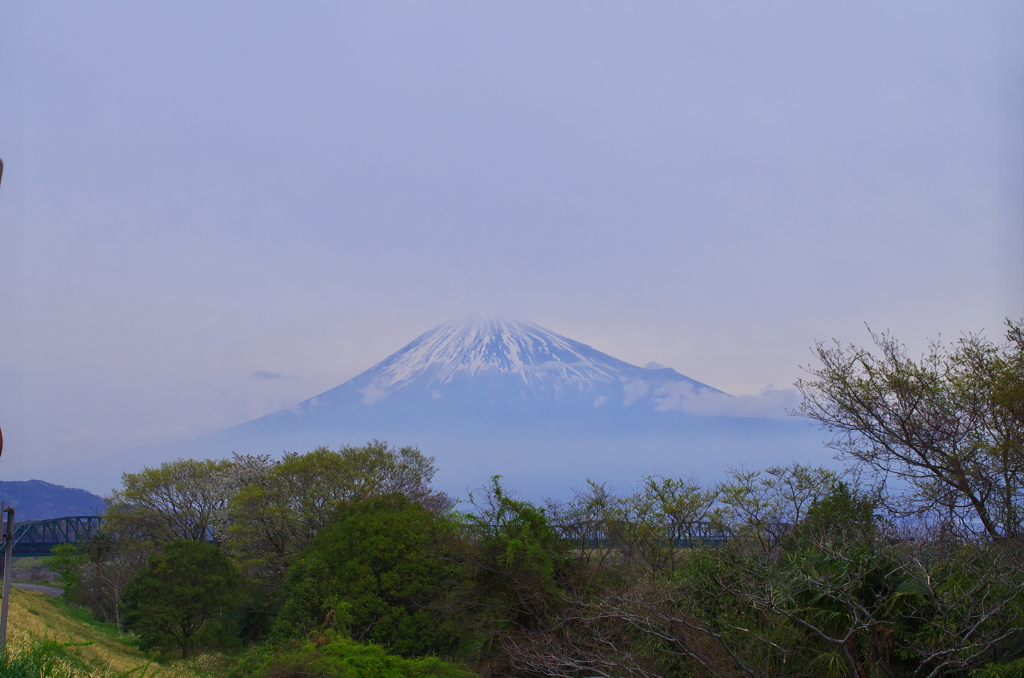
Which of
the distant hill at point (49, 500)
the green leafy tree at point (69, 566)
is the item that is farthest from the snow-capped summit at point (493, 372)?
the green leafy tree at point (69, 566)

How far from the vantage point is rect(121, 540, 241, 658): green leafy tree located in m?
28.2

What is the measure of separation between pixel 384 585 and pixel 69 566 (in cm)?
2964

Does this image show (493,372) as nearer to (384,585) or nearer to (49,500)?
(49,500)

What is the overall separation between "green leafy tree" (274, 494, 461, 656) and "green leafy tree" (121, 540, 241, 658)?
6269 mm

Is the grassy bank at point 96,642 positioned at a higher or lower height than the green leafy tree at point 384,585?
lower

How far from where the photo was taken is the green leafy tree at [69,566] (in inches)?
1571

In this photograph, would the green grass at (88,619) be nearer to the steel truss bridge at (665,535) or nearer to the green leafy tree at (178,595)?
the green leafy tree at (178,595)

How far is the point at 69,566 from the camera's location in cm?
4200

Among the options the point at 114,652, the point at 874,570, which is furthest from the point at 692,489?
the point at 114,652

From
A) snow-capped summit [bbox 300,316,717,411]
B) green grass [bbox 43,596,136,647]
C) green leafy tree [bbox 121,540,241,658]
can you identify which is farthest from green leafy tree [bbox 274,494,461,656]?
snow-capped summit [bbox 300,316,717,411]

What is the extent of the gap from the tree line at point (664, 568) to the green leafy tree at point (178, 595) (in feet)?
0.26

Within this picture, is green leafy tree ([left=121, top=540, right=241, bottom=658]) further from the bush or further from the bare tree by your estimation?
the bare tree

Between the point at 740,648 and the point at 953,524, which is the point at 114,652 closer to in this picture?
the point at 740,648

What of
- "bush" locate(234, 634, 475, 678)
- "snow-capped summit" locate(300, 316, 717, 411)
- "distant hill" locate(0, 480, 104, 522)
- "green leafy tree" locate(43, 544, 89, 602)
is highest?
"snow-capped summit" locate(300, 316, 717, 411)
